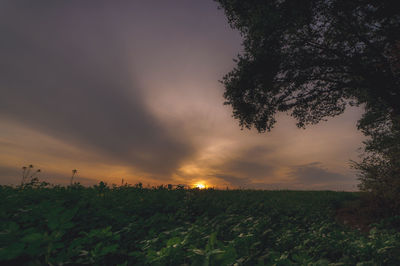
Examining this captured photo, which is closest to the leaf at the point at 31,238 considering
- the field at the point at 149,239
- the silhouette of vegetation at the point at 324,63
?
the field at the point at 149,239

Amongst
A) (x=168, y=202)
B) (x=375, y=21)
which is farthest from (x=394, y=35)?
(x=168, y=202)

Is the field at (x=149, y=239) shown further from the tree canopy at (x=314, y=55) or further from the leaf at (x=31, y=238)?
the tree canopy at (x=314, y=55)

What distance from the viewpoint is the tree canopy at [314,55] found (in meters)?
11.4

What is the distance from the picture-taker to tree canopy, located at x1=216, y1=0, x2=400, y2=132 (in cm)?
1141

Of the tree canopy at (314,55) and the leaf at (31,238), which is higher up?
the tree canopy at (314,55)

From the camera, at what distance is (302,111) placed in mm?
15297

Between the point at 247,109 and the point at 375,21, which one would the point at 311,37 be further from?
the point at 247,109

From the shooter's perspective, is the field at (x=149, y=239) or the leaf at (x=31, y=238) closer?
the leaf at (x=31, y=238)

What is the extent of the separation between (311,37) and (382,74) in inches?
165

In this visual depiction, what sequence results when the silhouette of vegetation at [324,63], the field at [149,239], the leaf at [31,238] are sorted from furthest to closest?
the silhouette of vegetation at [324,63]
the field at [149,239]
the leaf at [31,238]

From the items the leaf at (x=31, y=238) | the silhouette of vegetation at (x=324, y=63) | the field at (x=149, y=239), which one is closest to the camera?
the leaf at (x=31, y=238)

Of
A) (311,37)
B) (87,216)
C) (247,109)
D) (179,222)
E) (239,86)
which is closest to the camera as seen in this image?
(87,216)

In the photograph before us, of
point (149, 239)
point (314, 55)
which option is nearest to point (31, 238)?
point (149, 239)

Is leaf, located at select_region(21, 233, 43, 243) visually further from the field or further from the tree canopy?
the tree canopy
